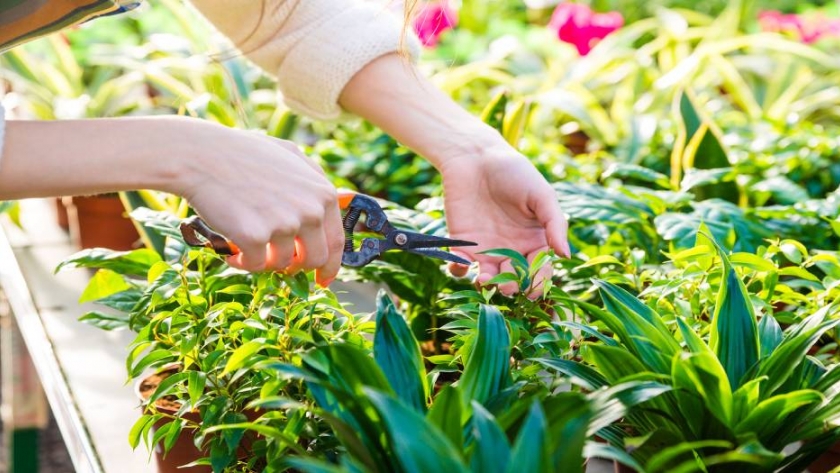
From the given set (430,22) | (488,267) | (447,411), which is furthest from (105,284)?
(430,22)

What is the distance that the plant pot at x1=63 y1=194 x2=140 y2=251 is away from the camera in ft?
5.47

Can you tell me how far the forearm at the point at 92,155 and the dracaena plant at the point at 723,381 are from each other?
1.07ft

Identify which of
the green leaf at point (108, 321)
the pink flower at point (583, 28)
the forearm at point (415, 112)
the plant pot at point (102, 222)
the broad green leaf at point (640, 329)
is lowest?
the plant pot at point (102, 222)

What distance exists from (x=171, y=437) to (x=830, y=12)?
345cm

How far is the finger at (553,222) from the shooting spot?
3.34 ft

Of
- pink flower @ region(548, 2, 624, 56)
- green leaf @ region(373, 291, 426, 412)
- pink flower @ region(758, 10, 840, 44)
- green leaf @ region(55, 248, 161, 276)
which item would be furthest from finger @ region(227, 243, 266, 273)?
pink flower @ region(758, 10, 840, 44)

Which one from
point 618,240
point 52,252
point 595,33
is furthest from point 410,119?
point 595,33

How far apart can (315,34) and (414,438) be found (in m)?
0.69

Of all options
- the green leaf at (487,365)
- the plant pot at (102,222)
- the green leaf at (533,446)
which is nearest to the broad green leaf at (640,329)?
the green leaf at (487,365)

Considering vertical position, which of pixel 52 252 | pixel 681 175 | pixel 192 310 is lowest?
pixel 52 252

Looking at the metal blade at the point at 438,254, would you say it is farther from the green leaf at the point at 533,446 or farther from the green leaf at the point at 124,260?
the green leaf at the point at 533,446

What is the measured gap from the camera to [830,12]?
143 inches

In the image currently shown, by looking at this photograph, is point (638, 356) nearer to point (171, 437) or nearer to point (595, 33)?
point (171, 437)

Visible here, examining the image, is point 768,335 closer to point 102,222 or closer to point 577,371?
point 577,371
